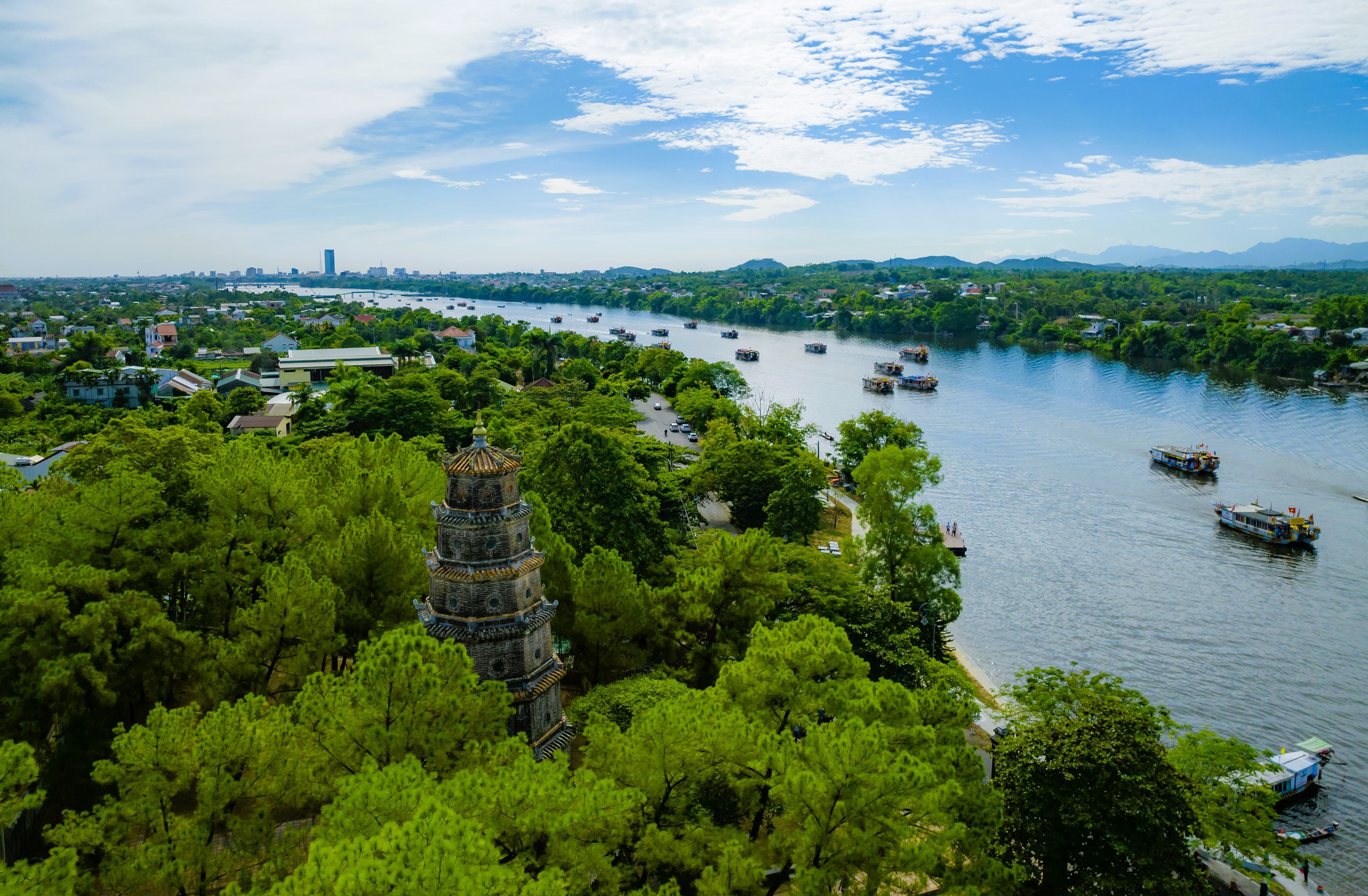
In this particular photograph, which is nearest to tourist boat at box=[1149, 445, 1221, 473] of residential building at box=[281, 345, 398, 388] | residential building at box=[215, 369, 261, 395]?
residential building at box=[281, 345, 398, 388]

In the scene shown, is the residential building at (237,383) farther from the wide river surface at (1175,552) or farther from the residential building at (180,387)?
the wide river surface at (1175,552)

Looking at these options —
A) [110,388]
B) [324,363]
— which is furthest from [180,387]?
[324,363]

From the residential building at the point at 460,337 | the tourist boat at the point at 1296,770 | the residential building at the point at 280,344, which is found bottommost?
the tourist boat at the point at 1296,770

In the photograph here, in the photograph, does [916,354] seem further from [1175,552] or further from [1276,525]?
[1175,552]

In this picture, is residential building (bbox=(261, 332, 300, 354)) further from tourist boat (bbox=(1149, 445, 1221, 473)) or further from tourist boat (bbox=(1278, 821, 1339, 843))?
tourist boat (bbox=(1278, 821, 1339, 843))

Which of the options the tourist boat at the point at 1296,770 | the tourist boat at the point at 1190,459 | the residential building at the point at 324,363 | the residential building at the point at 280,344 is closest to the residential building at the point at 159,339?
the residential building at the point at 280,344

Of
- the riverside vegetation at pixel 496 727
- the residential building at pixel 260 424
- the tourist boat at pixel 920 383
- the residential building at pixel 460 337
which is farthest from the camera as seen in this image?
the residential building at pixel 460 337
